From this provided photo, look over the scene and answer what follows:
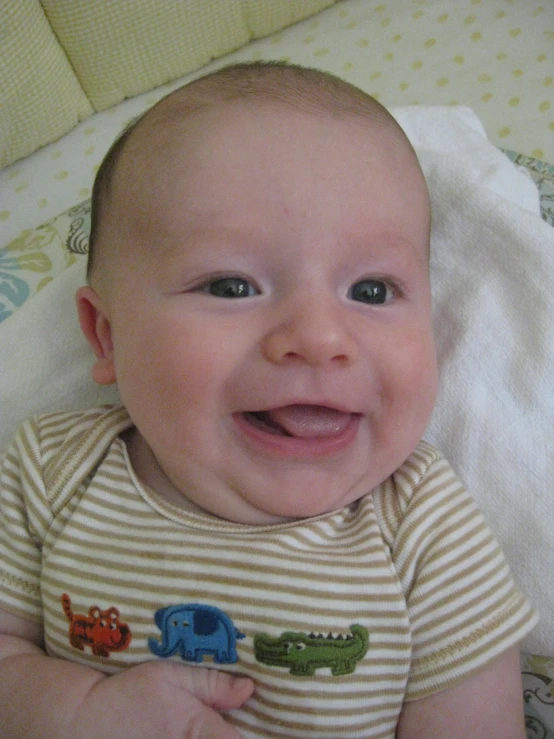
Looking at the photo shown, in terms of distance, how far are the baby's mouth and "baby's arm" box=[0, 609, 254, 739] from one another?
0.29m

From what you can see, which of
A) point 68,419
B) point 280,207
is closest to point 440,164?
point 280,207

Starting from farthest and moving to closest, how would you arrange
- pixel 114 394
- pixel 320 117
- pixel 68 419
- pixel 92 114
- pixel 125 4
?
pixel 92 114
pixel 125 4
pixel 114 394
pixel 68 419
pixel 320 117

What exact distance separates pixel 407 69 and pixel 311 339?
1.29 metres

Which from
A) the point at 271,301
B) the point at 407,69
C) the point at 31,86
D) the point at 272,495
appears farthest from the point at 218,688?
the point at 407,69

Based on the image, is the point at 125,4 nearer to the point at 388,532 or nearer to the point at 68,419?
the point at 68,419

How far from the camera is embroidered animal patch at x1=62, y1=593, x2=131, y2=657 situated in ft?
2.60

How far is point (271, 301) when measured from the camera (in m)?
0.75

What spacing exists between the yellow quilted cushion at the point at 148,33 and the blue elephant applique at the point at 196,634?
1.34 meters

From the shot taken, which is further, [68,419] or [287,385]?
[68,419]

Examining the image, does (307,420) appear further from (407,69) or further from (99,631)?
(407,69)

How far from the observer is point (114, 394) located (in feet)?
3.76

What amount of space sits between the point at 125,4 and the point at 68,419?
1.04m

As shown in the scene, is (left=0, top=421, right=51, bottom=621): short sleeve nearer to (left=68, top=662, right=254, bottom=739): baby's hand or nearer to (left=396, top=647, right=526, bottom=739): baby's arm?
(left=68, top=662, right=254, bottom=739): baby's hand

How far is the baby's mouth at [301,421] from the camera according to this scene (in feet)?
2.49
